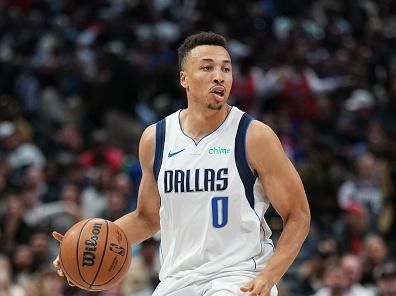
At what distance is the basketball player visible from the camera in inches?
232

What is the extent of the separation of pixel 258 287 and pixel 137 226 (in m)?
1.21

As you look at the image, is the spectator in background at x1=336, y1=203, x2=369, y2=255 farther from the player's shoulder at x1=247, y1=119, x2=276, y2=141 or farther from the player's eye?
the player's eye

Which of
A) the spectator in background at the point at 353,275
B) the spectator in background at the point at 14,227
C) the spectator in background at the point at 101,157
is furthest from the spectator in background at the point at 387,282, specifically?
the spectator in background at the point at 101,157

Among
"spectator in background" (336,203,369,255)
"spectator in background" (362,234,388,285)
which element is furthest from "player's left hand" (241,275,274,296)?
"spectator in background" (336,203,369,255)

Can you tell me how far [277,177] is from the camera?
5.89 meters

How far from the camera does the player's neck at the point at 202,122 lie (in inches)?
246

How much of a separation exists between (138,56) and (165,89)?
898 millimetres

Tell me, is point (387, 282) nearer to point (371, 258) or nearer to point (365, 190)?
point (371, 258)

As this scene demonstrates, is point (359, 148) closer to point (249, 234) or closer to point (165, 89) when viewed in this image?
point (165, 89)

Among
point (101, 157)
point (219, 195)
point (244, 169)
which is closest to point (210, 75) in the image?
point (244, 169)

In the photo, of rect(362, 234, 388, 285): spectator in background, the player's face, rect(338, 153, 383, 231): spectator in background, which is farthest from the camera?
rect(338, 153, 383, 231): spectator in background

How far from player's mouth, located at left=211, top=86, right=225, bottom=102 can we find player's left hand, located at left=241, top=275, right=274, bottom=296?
1.11 m

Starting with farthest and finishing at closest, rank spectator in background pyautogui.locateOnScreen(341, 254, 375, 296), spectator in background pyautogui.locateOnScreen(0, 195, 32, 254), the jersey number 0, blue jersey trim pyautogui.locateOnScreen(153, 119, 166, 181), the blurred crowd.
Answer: spectator in background pyautogui.locateOnScreen(0, 195, 32, 254), the blurred crowd, spectator in background pyautogui.locateOnScreen(341, 254, 375, 296), blue jersey trim pyautogui.locateOnScreen(153, 119, 166, 181), the jersey number 0

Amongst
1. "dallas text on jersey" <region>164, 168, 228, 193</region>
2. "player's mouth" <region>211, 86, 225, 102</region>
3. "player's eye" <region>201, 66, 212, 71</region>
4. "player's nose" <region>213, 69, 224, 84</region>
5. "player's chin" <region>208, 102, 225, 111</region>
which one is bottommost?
"dallas text on jersey" <region>164, 168, 228, 193</region>
